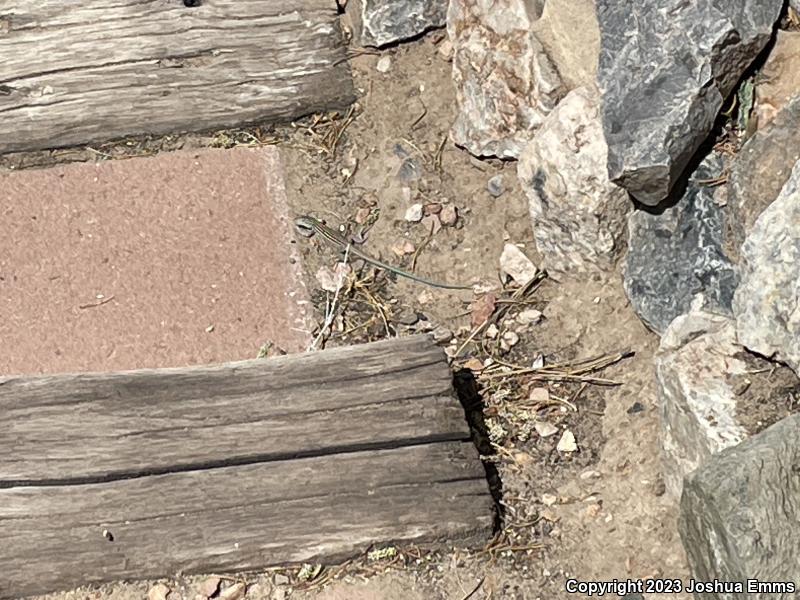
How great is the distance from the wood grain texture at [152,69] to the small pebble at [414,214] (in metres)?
0.54

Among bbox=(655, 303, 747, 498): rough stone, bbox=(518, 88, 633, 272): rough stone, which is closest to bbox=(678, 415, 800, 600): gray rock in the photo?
bbox=(655, 303, 747, 498): rough stone

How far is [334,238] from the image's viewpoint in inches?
141

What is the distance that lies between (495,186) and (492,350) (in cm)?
60

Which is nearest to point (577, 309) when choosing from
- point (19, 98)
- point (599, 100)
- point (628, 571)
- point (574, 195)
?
point (574, 195)

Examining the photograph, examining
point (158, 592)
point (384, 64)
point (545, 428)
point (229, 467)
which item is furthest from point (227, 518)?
point (384, 64)

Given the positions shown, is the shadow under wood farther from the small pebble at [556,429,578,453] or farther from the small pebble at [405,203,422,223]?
the small pebble at [405,203,422,223]

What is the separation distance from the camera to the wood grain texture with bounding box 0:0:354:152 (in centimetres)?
381

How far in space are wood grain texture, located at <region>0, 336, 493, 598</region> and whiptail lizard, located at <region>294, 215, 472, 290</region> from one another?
0.68 m

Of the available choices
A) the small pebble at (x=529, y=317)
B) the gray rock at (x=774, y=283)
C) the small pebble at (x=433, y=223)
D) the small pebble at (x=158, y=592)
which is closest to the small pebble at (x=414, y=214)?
the small pebble at (x=433, y=223)

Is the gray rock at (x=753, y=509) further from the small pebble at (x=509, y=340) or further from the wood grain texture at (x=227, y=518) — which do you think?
the small pebble at (x=509, y=340)

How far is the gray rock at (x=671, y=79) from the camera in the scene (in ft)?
9.34

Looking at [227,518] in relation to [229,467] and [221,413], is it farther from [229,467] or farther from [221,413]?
[221,413]

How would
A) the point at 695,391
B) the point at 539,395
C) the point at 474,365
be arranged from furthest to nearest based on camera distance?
the point at 474,365 → the point at 539,395 → the point at 695,391

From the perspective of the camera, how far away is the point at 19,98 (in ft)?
12.5
